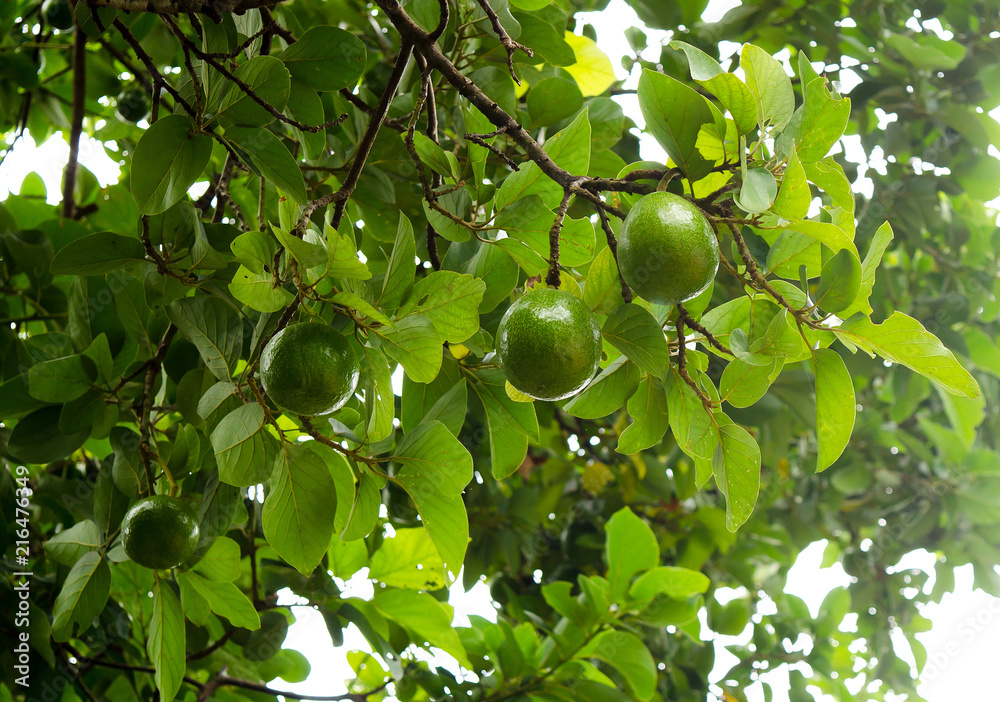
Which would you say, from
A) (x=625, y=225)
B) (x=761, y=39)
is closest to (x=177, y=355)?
(x=625, y=225)

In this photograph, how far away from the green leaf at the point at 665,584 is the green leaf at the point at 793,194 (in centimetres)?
131

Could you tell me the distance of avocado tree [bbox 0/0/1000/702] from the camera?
0.88 metres

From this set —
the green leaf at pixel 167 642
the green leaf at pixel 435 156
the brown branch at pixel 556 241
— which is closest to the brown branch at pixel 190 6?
the green leaf at pixel 435 156

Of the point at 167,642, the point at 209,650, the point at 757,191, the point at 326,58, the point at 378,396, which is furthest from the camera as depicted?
the point at 209,650

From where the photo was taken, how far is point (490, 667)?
6.55 ft

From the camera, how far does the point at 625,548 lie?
1.93 meters

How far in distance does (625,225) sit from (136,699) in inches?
63.4

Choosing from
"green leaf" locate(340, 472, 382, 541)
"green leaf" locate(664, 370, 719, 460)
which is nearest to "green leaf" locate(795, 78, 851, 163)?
"green leaf" locate(664, 370, 719, 460)

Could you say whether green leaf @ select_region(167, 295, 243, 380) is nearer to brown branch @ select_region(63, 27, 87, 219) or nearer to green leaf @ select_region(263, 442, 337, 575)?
green leaf @ select_region(263, 442, 337, 575)

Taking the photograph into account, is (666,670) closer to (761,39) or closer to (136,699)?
(136,699)

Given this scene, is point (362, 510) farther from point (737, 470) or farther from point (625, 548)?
point (625, 548)

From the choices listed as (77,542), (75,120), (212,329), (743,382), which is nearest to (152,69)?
(212,329)

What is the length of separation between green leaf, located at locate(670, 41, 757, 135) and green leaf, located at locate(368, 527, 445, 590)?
53.5 inches

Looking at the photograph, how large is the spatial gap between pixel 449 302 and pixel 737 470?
1.38 feet
